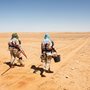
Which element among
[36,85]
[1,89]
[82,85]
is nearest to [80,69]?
[82,85]

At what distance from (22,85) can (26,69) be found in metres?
3.28

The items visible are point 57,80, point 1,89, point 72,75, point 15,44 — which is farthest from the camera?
point 15,44

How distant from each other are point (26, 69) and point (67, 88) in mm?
4218

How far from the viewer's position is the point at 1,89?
8695 mm

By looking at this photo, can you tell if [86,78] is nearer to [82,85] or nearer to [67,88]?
[82,85]

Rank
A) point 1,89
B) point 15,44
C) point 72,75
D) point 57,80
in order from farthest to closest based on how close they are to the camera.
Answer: point 15,44, point 72,75, point 57,80, point 1,89

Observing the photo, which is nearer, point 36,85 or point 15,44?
point 36,85

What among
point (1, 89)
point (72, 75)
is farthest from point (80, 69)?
point (1, 89)

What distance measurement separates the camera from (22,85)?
9211 mm

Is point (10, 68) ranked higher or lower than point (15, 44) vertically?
lower

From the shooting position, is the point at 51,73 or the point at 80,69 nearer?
the point at 51,73

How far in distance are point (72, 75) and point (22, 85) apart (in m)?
3.15

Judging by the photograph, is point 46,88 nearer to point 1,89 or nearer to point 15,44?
point 1,89

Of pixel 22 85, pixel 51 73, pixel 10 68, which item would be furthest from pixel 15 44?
pixel 22 85
